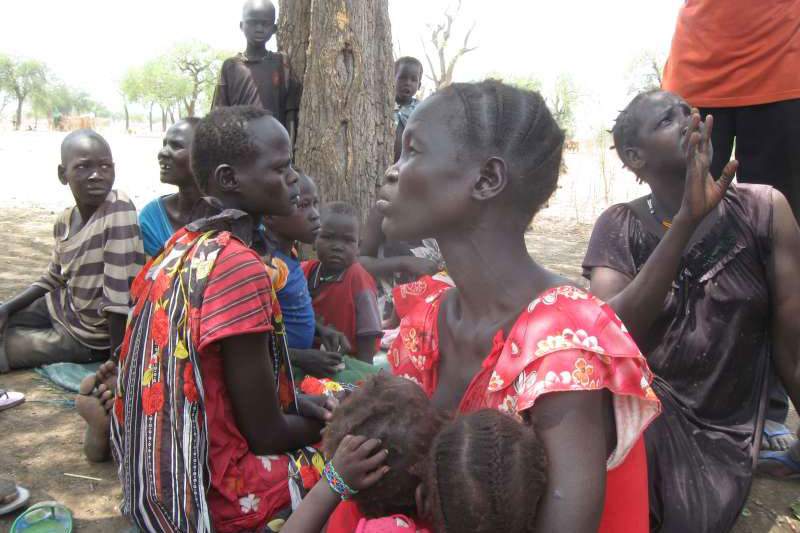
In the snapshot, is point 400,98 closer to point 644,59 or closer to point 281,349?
point 281,349

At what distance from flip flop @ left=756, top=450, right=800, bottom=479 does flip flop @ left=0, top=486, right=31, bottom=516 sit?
2.77 metres

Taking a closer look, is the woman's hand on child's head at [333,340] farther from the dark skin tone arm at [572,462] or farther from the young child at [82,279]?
the dark skin tone arm at [572,462]

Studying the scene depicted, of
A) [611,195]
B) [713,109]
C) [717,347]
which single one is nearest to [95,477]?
[717,347]

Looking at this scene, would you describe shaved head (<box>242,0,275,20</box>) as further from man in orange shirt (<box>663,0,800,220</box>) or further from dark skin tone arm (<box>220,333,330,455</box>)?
dark skin tone arm (<box>220,333,330,455</box>)

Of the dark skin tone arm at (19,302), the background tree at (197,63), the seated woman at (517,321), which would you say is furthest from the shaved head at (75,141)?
the background tree at (197,63)

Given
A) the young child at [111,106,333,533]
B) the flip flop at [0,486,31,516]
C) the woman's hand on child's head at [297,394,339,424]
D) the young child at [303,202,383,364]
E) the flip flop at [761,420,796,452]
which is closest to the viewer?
the young child at [111,106,333,533]

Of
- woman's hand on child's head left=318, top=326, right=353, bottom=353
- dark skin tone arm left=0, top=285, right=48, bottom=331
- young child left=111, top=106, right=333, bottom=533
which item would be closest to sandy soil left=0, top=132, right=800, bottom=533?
dark skin tone arm left=0, top=285, right=48, bottom=331

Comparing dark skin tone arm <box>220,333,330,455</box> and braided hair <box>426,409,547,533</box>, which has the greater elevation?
braided hair <box>426,409,547,533</box>

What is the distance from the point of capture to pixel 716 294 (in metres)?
2.38

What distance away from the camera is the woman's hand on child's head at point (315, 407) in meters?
2.17

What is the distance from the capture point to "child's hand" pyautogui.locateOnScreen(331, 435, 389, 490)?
138 cm

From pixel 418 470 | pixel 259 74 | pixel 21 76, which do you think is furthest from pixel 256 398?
pixel 21 76

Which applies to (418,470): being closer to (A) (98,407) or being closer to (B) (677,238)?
(B) (677,238)

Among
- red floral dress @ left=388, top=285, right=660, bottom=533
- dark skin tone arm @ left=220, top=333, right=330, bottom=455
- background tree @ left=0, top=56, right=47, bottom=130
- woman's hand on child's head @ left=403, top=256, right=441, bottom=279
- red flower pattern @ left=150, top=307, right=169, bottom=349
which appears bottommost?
background tree @ left=0, top=56, right=47, bottom=130
